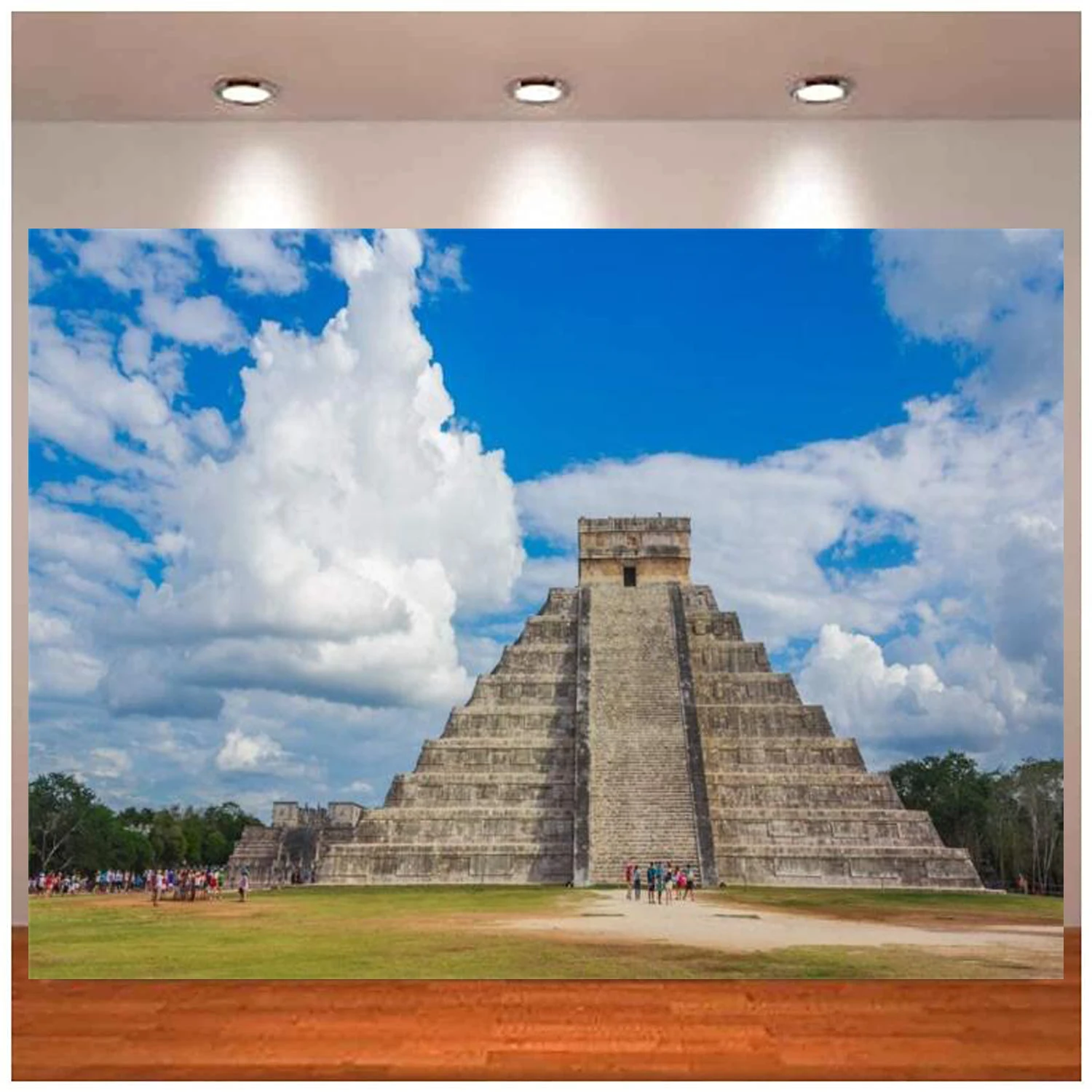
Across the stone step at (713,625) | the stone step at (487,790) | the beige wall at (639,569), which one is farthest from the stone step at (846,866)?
the stone step at (487,790)

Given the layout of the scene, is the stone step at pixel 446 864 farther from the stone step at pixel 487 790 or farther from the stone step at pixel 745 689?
the stone step at pixel 745 689

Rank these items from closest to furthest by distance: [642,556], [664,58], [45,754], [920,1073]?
[920,1073]
[664,58]
[45,754]
[642,556]

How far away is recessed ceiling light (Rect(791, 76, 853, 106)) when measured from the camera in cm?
757

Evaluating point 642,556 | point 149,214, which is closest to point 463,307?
point 149,214

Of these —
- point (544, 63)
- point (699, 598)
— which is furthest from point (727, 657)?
point (544, 63)

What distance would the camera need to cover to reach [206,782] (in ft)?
26.6

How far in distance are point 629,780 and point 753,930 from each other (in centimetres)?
478

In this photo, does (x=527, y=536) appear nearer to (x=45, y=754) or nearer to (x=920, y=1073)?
(x=45, y=754)

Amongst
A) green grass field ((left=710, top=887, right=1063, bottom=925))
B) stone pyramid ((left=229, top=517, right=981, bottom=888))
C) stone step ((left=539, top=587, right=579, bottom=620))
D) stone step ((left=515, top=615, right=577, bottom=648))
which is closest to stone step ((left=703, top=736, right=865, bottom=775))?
stone pyramid ((left=229, top=517, right=981, bottom=888))

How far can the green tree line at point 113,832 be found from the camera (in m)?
7.94

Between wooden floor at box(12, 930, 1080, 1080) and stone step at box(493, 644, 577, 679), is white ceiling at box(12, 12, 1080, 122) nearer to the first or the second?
stone step at box(493, 644, 577, 679)

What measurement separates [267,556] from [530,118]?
2629 mm

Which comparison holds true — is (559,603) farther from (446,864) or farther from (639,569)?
(446,864)

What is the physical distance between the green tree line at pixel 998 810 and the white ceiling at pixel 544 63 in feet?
11.3
